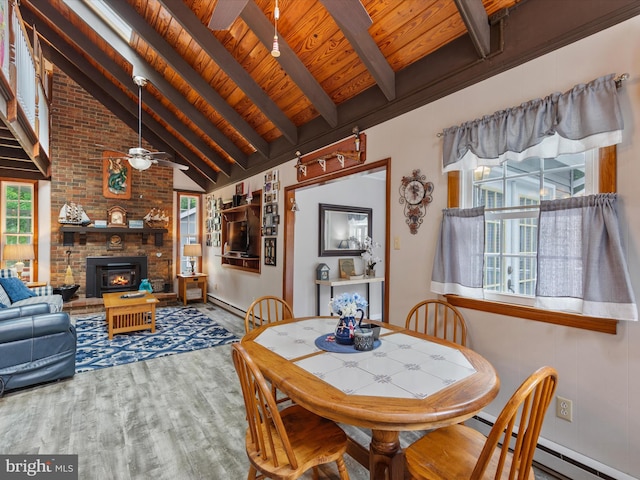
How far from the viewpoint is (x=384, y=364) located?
5.30 feet

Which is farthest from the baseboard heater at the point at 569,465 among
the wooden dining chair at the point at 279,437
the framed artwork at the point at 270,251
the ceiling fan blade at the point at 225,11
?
the framed artwork at the point at 270,251

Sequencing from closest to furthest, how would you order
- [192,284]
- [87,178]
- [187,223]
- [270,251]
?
[270,251]
[87,178]
[192,284]
[187,223]

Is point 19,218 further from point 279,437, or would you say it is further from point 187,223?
point 279,437

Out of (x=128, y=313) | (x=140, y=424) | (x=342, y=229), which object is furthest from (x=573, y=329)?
(x=128, y=313)

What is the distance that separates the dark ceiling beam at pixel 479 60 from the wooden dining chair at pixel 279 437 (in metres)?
2.07

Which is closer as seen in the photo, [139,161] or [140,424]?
[140,424]

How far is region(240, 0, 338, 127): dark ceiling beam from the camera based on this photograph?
2.76 metres

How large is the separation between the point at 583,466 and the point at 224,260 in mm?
5904

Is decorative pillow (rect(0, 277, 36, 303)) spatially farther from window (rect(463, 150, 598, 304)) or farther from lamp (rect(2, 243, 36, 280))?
window (rect(463, 150, 598, 304))

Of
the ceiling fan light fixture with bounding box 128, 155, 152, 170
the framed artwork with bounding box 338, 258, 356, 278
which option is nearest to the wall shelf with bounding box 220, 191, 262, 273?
the framed artwork with bounding box 338, 258, 356, 278

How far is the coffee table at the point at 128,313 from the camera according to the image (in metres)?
4.39

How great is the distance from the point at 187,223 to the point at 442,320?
21.5 feet

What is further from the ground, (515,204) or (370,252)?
(515,204)

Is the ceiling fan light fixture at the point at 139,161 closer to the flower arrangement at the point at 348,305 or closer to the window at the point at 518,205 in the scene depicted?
the flower arrangement at the point at 348,305
